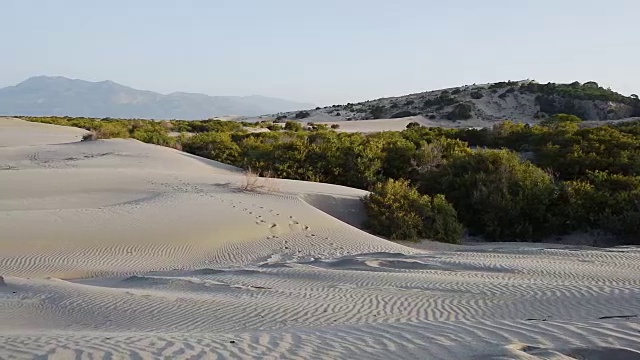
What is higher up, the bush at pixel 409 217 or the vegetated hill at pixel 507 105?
the vegetated hill at pixel 507 105

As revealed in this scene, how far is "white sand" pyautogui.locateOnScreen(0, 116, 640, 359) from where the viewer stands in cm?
490

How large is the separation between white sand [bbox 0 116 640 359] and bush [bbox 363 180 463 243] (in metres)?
0.55

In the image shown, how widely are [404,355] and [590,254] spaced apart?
24.1 feet

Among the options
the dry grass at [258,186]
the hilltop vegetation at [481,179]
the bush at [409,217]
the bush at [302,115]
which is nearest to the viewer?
the bush at [409,217]

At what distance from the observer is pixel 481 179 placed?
1565 centimetres

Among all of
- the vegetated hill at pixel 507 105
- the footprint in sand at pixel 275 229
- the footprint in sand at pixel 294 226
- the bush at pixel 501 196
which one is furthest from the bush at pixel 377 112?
the footprint in sand at pixel 275 229

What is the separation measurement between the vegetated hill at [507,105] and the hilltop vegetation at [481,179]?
81.7 ft

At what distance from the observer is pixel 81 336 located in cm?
527

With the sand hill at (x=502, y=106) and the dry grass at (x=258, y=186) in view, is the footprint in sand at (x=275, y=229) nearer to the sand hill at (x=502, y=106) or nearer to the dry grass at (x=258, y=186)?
the dry grass at (x=258, y=186)

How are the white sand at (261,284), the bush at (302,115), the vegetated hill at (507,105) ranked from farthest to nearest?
the bush at (302,115), the vegetated hill at (507,105), the white sand at (261,284)

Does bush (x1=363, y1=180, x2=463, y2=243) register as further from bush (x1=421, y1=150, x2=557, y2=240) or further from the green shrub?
the green shrub

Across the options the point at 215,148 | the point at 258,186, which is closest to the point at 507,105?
the point at 215,148

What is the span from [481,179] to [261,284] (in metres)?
8.86

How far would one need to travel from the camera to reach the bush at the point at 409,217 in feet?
45.3
